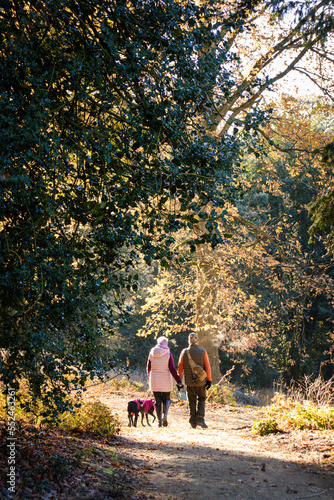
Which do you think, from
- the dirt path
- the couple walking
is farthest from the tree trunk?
the dirt path

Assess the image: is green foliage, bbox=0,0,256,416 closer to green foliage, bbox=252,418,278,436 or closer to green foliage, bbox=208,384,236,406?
green foliage, bbox=252,418,278,436

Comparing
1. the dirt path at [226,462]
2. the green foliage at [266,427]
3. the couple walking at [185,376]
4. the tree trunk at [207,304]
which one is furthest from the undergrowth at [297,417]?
the tree trunk at [207,304]

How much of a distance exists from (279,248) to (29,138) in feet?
34.7

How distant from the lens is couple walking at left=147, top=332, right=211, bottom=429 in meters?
9.13

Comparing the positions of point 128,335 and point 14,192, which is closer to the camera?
point 14,192

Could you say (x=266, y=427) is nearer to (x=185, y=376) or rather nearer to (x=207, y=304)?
(x=185, y=376)

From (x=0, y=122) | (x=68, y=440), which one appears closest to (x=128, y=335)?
(x=68, y=440)

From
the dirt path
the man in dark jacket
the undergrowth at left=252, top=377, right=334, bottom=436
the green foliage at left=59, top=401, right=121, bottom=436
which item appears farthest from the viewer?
the man in dark jacket

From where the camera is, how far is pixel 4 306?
4.16 meters

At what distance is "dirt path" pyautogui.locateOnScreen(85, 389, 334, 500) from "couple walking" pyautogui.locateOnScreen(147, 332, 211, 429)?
1.84ft

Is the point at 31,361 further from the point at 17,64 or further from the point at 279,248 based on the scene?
the point at 279,248

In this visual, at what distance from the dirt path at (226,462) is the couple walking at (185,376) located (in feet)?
1.84

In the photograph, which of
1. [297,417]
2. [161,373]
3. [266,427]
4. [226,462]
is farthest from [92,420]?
[297,417]

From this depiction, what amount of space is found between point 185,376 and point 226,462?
2.31 meters
